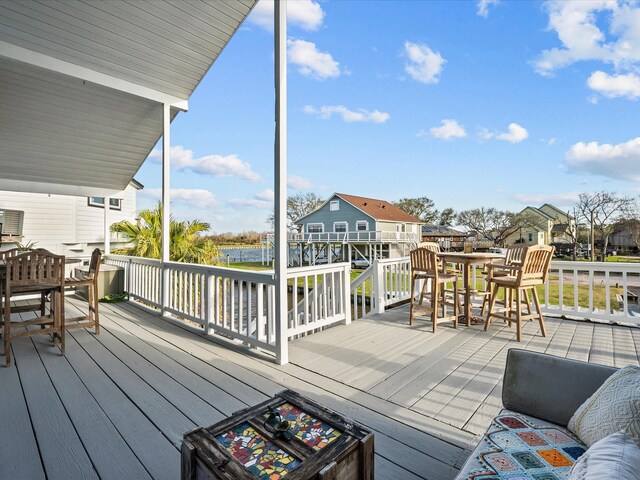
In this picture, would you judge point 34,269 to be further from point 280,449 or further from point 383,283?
point 383,283

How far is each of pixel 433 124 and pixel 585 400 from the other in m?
24.4

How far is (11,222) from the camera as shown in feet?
23.9

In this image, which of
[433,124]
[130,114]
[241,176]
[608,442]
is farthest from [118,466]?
[433,124]

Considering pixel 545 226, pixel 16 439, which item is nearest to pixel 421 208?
pixel 545 226

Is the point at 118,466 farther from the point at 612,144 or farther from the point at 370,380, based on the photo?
the point at 612,144

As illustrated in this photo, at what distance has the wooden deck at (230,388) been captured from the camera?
1.66 m

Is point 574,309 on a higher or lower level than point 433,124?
lower

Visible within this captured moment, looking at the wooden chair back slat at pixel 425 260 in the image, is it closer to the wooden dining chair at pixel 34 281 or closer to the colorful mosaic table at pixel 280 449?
the colorful mosaic table at pixel 280 449

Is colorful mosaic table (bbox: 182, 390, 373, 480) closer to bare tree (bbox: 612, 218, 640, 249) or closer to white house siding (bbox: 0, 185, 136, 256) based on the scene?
white house siding (bbox: 0, 185, 136, 256)

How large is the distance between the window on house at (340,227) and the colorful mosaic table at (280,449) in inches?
843

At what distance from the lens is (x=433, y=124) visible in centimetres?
2286

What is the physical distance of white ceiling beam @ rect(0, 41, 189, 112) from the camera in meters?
3.65

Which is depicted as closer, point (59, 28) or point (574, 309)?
point (59, 28)

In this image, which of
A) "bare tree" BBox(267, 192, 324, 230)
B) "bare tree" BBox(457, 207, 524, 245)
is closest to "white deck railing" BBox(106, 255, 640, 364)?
"bare tree" BBox(457, 207, 524, 245)
